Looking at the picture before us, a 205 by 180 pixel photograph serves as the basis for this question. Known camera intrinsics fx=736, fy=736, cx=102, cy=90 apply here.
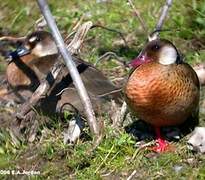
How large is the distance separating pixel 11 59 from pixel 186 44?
1518 millimetres

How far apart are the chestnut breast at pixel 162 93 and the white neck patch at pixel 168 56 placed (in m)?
0.03

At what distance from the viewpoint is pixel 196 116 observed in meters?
4.66

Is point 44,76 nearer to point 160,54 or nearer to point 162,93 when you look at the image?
point 160,54

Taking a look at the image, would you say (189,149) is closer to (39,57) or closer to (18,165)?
(18,165)

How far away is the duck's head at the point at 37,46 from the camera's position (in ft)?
20.5

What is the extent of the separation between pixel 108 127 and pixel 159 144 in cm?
37

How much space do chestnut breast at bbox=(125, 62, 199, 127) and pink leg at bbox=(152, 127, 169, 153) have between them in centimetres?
12

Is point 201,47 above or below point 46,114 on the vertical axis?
below

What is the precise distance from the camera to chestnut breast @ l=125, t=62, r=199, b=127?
425 cm

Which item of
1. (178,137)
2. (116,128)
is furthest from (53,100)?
(178,137)

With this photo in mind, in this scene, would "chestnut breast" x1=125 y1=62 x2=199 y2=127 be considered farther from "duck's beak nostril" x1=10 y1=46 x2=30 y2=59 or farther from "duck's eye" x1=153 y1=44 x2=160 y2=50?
"duck's beak nostril" x1=10 y1=46 x2=30 y2=59

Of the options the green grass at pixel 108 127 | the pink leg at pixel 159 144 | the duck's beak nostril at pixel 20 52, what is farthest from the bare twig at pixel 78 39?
the duck's beak nostril at pixel 20 52

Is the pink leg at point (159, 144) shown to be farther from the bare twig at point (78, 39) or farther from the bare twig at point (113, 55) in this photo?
the bare twig at point (113, 55)

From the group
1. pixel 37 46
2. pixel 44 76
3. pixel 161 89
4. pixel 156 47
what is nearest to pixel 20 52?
pixel 37 46
